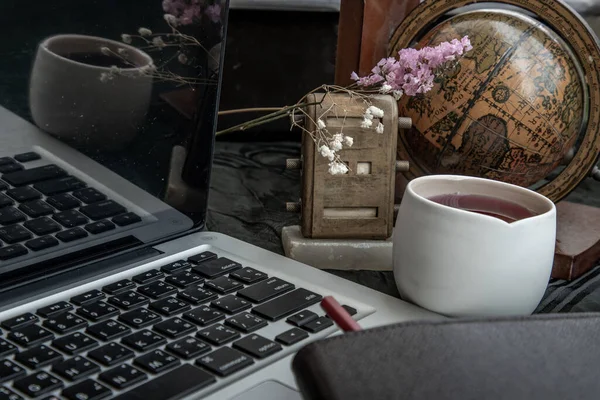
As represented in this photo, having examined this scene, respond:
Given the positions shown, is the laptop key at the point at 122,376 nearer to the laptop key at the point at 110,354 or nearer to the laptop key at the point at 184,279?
the laptop key at the point at 110,354

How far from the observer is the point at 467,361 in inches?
16.6

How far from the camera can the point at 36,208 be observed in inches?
24.0

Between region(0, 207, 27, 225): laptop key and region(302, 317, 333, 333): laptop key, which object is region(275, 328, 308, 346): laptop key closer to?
region(302, 317, 333, 333): laptop key

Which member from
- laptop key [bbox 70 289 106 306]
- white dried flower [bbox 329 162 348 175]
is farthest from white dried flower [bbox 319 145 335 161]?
laptop key [bbox 70 289 106 306]

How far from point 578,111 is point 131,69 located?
1.42 feet

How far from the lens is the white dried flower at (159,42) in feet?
2.10

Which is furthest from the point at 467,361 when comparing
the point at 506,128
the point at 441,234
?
the point at 506,128

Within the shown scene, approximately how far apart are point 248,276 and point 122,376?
167mm

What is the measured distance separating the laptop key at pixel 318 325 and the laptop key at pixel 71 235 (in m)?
0.20

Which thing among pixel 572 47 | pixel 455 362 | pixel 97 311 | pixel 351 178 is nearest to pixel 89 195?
pixel 97 311

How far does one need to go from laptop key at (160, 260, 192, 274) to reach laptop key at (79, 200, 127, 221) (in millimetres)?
64

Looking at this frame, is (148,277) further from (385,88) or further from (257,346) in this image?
(385,88)

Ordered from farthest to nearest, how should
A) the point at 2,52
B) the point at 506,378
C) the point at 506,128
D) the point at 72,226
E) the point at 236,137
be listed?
1. the point at 236,137
2. the point at 506,128
3. the point at 72,226
4. the point at 2,52
5. the point at 506,378

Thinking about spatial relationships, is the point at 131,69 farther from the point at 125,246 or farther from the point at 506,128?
the point at 506,128
